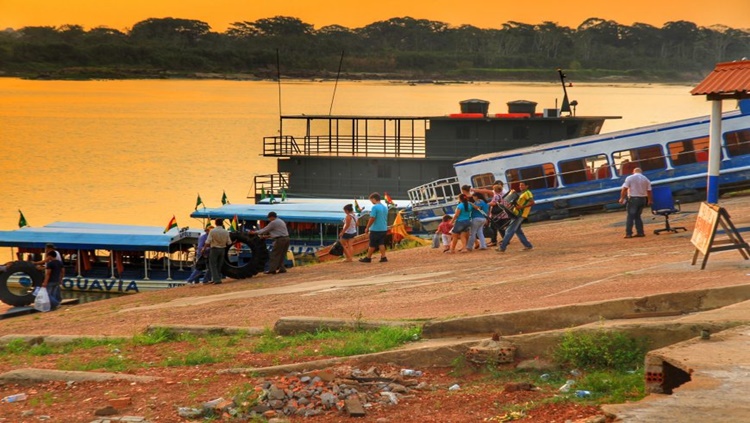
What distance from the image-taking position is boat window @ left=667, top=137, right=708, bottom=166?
29.6m

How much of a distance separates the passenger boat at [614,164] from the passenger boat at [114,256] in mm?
9480

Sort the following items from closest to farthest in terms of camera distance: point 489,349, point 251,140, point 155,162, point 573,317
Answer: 1. point 489,349
2. point 573,317
3. point 155,162
4. point 251,140

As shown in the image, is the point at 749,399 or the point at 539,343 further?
the point at 539,343

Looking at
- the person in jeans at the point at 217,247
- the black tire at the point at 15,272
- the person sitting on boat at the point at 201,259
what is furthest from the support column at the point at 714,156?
the black tire at the point at 15,272

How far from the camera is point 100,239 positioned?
3556 cm

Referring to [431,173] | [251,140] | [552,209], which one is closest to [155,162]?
[251,140]

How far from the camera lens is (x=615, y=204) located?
1204 inches

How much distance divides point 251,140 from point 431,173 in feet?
257

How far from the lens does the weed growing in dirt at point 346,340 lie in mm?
13023

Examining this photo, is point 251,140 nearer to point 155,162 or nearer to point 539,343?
point 155,162

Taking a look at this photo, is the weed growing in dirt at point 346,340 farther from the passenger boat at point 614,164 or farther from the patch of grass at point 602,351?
the passenger boat at point 614,164

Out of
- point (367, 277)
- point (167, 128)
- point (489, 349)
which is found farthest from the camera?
Answer: point (167, 128)

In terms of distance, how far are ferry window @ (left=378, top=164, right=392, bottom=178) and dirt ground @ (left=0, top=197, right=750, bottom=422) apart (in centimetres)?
2616

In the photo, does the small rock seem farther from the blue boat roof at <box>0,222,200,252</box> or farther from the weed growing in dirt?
the blue boat roof at <box>0,222,200,252</box>
